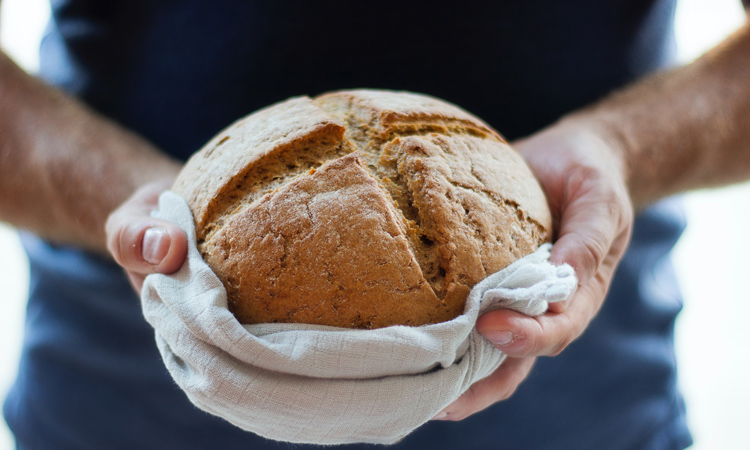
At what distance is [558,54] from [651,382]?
4.19ft

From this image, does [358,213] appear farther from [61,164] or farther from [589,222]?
[61,164]

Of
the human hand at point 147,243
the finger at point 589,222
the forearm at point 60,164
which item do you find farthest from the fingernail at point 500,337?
the forearm at point 60,164

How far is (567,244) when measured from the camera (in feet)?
3.99

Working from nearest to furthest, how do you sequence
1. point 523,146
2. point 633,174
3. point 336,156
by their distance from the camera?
1. point 336,156
2. point 523,146
3. point 633,174

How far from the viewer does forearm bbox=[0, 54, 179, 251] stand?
1770 millimetres

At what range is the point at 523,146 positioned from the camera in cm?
167

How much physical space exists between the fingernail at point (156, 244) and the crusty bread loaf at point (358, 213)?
0.28 feet

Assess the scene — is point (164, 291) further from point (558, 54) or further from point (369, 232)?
point (558, 54)

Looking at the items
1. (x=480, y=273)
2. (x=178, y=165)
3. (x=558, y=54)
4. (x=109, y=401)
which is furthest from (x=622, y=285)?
(x=109, y=401)

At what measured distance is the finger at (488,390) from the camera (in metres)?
1.28

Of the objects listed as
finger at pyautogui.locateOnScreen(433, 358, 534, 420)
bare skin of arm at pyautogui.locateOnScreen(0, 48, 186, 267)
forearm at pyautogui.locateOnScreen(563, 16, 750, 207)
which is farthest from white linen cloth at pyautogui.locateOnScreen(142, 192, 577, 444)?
forearm at pyautogui.locateOnScreen(563, 16, 750, 207)

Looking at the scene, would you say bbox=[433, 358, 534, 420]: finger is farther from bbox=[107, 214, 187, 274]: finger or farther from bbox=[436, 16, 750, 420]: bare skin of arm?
bbox=[107, 214, 187, 274]: finger

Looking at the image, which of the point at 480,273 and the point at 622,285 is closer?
the point at 480,273

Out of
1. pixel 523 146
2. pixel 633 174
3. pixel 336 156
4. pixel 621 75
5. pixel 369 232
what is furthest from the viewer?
pixel 621 75
